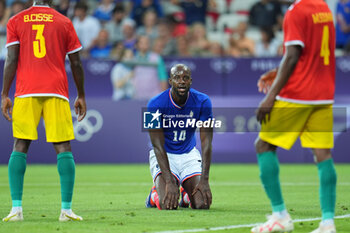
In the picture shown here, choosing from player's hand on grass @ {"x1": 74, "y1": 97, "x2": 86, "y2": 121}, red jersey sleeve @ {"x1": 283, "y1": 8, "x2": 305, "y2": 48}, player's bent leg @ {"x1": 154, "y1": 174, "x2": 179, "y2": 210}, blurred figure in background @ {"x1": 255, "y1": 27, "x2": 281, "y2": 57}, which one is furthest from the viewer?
blurred figure in background @ {"x1": 255, "y1": 27, "x2": 281, "y2": 57}

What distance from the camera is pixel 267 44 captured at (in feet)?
58.5

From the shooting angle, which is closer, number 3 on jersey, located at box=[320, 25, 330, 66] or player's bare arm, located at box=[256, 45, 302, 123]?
player's bare arm, located at box=[256, 45, 302, 123]

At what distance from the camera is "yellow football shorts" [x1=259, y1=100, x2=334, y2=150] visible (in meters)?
5.95

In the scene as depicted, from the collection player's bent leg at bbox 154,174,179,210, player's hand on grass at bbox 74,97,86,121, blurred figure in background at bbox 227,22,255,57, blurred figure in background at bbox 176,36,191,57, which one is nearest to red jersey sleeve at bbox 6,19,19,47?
player's hand on grass at bbox 74,97,86,121

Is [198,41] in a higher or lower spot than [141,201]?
higher

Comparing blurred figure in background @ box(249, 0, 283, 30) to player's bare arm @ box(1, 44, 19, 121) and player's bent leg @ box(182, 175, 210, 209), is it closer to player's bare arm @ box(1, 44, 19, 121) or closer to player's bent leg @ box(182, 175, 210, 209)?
player's bent leg @ box(182, 175, 210, 209)

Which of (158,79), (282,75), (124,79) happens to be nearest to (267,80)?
(282,75)

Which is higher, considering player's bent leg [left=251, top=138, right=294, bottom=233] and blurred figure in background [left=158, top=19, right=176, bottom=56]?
blurred figure in background [left=158, top=19, right=176, bottom=56]

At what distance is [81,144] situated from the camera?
1559 centimetres

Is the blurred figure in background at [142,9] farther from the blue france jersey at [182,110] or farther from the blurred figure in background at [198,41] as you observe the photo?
A: the blue france jersey at [182,110]

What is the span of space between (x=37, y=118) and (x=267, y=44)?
11752 millimetres

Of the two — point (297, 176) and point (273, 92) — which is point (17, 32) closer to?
point (273, 92)

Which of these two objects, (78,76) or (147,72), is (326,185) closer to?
(78,76)

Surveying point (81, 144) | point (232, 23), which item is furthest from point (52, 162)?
point (232, 23)
